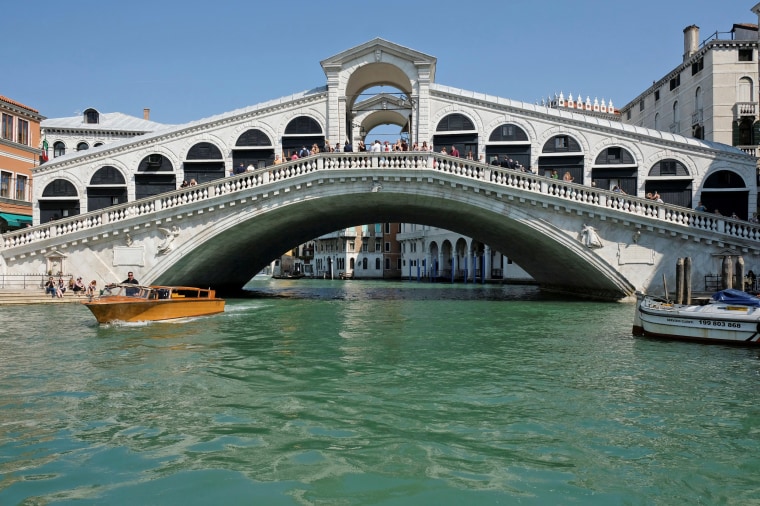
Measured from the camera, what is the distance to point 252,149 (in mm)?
23328

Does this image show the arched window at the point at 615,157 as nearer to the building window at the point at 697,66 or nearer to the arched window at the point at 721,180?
the arched window at the point at 721,180

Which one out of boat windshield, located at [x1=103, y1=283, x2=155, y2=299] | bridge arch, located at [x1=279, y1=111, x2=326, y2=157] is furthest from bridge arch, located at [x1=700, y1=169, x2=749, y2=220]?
boat windshield, located at [x1=103, y1=283, x2=155, y2=299]

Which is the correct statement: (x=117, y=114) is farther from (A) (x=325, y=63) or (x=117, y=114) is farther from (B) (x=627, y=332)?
(B) (x=627, y=332)

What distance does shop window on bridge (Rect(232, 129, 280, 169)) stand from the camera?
2338 centimetres

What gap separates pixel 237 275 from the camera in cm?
2858

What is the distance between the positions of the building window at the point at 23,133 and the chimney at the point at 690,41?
34759 millimetres

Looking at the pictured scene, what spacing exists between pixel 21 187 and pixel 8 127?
3079 mm

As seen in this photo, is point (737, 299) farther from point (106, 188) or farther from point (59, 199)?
point (59, 199)

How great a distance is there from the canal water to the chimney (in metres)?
26.2

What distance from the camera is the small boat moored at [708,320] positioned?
36.8 ft

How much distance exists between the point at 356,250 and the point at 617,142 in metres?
46.8

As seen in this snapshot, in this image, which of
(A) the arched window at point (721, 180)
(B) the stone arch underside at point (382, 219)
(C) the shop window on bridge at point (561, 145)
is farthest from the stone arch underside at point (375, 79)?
(A) the arched window at point (721, 180)

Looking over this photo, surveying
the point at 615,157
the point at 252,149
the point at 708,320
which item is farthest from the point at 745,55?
the point at 252,149

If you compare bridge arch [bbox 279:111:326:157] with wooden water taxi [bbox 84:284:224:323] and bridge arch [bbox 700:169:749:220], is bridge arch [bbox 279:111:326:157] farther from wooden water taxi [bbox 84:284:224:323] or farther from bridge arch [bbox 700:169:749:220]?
bridge arch [bbox 700:169:749:220]
